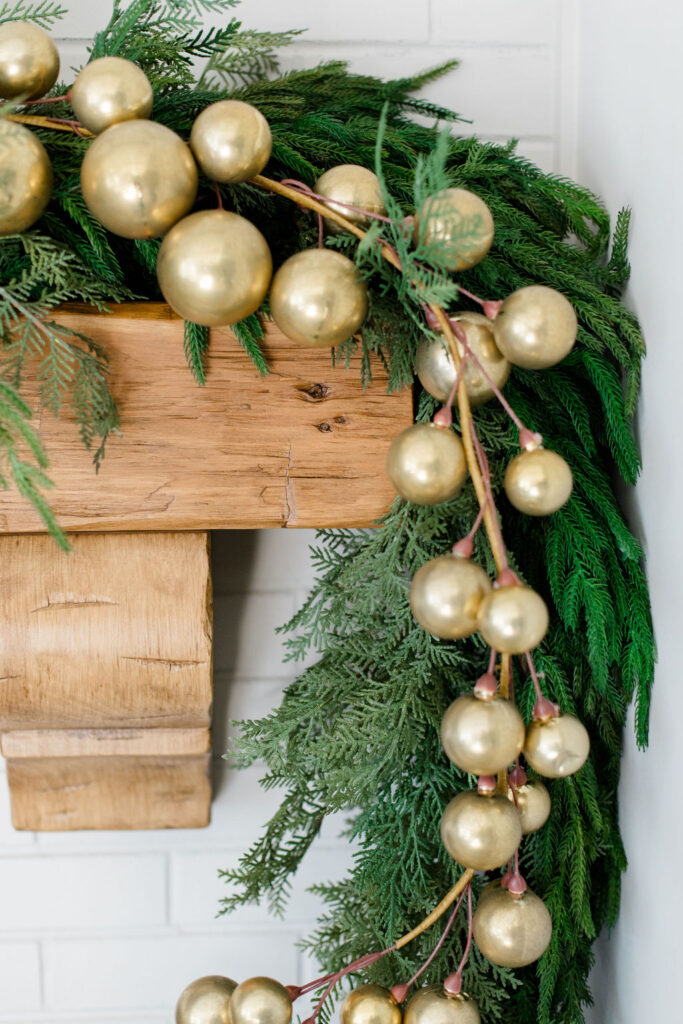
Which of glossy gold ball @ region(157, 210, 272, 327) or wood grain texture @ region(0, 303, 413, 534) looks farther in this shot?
wood grain texture @ region(0, 303, 413, 534)

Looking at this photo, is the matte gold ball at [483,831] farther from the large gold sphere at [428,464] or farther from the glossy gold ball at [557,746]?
the large gold sphere at [428,464]

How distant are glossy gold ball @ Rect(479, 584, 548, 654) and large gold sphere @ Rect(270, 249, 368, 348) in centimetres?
19

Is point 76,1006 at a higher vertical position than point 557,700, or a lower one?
lower

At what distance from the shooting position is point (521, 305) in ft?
1.65

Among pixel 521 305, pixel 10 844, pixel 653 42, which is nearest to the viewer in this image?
pixel 521 305

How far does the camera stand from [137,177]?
0.47 meters

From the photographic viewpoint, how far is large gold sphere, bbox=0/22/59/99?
1.73ft

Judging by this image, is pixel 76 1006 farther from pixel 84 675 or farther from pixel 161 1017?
pixel 84 675

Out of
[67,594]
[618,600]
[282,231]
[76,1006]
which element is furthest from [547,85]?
[76,1006]

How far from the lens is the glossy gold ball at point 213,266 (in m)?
0.48

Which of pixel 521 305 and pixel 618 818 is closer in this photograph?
pixel 521 305

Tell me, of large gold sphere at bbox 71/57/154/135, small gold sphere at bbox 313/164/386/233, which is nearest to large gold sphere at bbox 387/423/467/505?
small gold sphere at bbox 313/164/386/233

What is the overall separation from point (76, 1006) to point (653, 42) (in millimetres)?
1039

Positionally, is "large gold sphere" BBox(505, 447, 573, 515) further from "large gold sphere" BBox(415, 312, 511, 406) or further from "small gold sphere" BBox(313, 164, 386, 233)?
"small gold sphere" BBox(313, 164, 386, 233)
